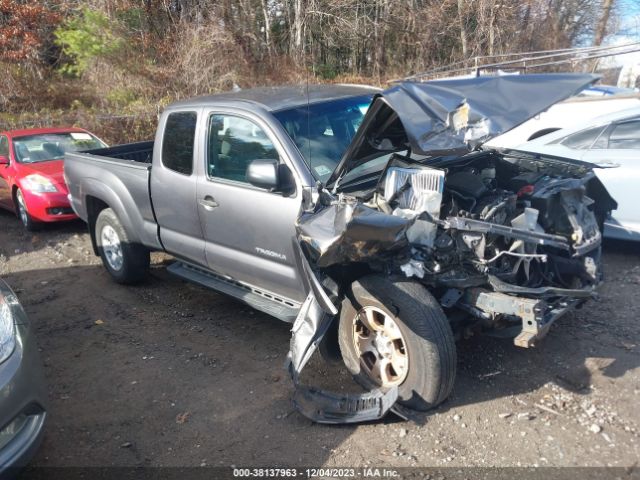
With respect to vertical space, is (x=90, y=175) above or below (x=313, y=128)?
below

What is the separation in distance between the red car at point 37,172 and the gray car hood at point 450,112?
223 inches

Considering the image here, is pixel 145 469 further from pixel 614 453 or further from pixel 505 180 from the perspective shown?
pixel 505 180

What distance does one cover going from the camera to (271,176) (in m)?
3.73

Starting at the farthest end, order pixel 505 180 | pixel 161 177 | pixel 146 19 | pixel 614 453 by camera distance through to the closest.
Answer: pixel 146 19 → pixel 161 177 → pixel 505 180 → pixel 614 453

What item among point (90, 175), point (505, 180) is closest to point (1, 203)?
point (90, 175)

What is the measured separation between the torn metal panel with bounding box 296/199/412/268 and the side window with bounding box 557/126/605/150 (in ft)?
12.4

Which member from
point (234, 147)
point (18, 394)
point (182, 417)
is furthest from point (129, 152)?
point (18, 394)

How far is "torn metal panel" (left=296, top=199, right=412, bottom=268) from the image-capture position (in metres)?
3.22

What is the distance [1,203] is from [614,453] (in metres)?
9.41

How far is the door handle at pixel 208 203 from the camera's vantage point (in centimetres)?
447

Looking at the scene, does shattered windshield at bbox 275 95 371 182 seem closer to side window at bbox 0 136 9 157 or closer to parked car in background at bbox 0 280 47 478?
parked car in background at bbox 0 280 47 478

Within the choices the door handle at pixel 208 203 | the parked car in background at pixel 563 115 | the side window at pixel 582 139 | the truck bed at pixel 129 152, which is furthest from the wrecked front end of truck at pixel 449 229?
the parked car in background at pixel 563 115

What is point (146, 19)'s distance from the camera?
16750 mm

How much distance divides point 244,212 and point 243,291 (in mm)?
725
